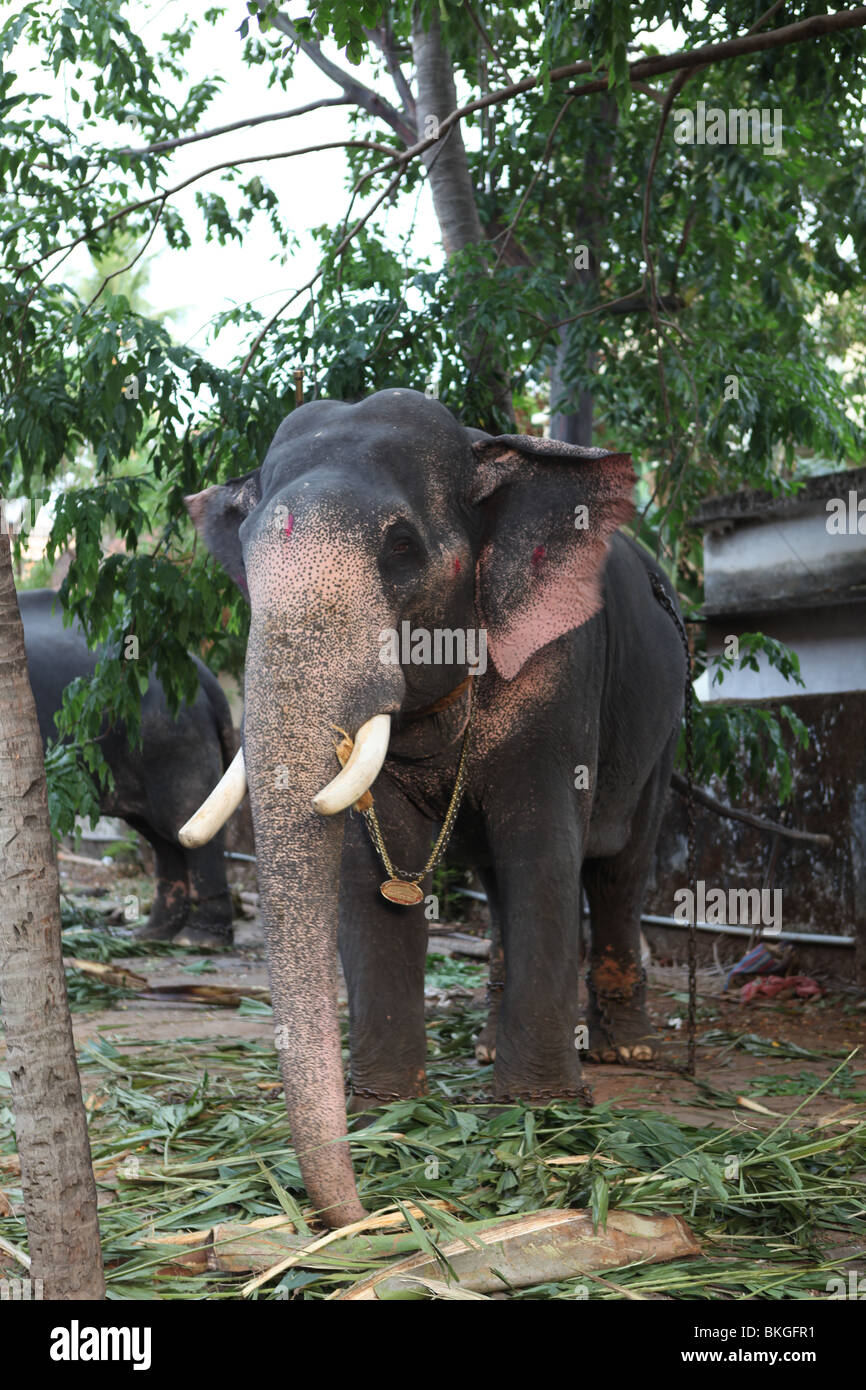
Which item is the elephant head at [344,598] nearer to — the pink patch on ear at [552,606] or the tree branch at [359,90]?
the pink patch on ear at [552,606]

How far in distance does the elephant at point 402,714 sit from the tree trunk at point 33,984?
23.9 inches

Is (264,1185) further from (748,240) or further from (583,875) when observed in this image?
(748,240)

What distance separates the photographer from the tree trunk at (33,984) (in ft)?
8.19

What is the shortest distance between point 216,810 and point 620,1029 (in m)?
2.81

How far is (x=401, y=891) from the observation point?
4.09 metres

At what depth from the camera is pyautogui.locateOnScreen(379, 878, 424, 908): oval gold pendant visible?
407 centimetres

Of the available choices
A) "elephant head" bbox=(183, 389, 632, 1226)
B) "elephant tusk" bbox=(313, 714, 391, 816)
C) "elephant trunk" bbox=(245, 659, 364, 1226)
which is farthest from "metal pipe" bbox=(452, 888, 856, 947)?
"elephant trunk" bbox=(245, 659, 364, 1226)

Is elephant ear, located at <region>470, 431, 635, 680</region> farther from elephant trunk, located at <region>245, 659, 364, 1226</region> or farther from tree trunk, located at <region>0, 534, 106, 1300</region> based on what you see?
tree trunk, located at <region>0, 534, 106, 1300</region>

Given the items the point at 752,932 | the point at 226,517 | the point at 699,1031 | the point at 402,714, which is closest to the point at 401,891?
the point at 402,714

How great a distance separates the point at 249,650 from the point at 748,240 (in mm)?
7271

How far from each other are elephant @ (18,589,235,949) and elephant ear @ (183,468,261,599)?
4039mm

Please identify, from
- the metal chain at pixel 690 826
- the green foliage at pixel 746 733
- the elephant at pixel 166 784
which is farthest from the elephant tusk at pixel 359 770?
the elephant at pixel 166 784

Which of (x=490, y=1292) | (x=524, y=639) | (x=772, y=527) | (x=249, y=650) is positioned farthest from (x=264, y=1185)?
(x=772, y=527)

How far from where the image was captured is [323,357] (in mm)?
6398
